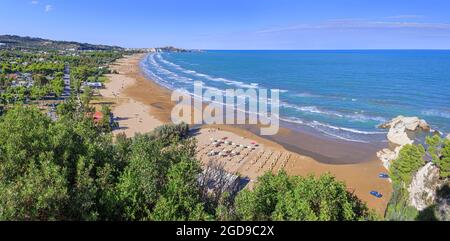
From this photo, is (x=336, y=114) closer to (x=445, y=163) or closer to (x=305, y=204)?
(x=445, y=163)

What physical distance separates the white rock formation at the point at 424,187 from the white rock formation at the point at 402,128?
16917mm

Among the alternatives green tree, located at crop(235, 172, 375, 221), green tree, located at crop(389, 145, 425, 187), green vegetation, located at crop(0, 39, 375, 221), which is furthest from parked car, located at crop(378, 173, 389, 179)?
green tree, located at crop(235, 172, 375, 221)

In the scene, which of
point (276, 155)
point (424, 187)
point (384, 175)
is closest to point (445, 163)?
point (424, 187)

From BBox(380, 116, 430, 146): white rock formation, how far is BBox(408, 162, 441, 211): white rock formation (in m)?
16.9

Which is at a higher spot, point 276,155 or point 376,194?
point 276,155

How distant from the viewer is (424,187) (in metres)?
21.6

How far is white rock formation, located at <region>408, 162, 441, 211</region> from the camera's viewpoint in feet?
68.7

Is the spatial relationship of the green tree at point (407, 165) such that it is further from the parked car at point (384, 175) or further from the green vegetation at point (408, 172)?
the parked car at point (384, 175)

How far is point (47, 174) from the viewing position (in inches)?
364

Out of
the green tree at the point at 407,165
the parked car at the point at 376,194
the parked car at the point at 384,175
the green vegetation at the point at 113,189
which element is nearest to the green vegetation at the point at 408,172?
the green tree at the point at 407,165

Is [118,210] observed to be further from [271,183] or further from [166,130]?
[166,130]

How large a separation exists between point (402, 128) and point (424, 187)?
20.9m

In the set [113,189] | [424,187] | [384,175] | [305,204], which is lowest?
[384,175]

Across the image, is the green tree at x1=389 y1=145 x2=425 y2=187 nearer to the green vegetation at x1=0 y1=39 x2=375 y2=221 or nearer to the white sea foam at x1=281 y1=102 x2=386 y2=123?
the green vegetation at x1=0 y1=39 x2=375 y2=221
